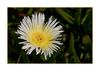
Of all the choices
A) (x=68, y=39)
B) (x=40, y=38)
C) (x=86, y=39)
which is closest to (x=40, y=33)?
(x=40, y=38)

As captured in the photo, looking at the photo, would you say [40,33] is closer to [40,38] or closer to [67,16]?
[40,38]

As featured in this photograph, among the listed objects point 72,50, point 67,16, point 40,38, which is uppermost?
point 67,16
